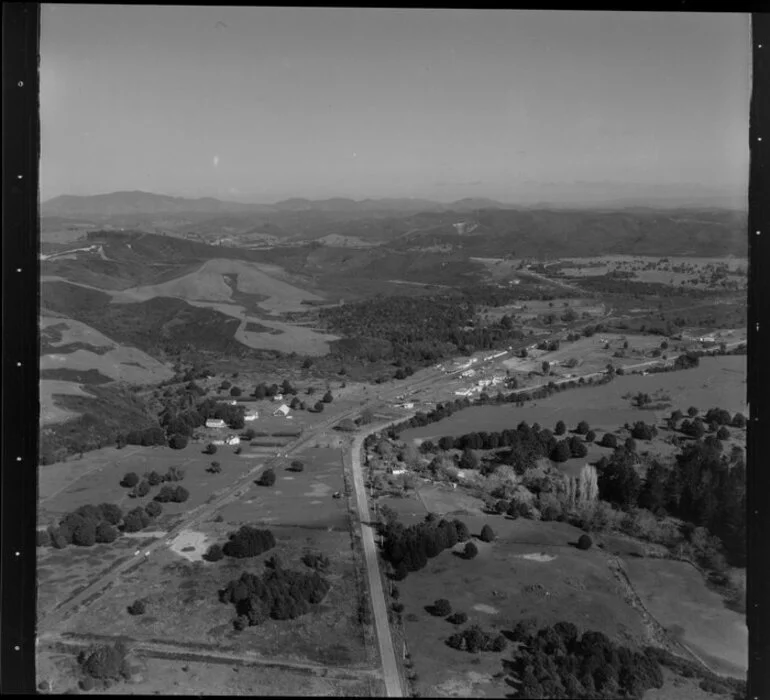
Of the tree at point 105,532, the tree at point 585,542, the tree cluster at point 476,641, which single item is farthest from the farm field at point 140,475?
the tree at point 585,542

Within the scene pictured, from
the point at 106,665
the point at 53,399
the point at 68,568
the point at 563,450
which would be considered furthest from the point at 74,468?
the point at 563,450

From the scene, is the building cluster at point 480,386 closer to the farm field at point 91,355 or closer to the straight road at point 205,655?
the straight road at point 205,655

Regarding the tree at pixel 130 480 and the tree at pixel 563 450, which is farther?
the tree at pixel 563 450

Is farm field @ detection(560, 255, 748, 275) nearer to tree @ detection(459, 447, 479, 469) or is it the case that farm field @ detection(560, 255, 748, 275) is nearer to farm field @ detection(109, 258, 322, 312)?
tree @ detection(459, 447, 479, 469)

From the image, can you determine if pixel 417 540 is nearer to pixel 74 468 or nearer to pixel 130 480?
pixel 130 480

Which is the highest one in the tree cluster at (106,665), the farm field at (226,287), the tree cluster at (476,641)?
the farm field at (226,287)
